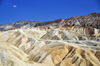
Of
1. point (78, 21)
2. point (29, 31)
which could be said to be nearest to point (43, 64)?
point (29, 31)

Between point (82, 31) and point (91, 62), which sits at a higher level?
point (82, 31)

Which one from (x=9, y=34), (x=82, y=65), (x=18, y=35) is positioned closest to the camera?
(x=82, y=65)

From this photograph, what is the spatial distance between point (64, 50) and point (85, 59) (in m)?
4.89

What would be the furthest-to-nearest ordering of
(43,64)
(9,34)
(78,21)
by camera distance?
(78,21) → (9,34) → (43,64)

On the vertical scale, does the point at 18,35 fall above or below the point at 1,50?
above

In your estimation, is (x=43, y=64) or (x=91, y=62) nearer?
(x=43, y=64)

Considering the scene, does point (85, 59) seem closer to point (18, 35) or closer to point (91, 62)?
point (91, 62)

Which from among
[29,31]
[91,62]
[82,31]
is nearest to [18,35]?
[29,31]

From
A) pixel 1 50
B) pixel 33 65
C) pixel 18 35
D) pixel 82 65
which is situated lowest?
pixel 82 65

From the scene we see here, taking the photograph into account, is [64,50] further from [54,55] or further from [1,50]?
[1,50]

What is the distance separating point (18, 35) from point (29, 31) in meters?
18.5

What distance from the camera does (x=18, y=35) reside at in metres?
43.9

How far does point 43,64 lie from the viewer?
19.7 metres

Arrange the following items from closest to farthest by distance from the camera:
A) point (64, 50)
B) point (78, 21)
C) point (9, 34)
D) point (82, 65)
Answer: point (82, 65) < point (64, 50) < point (9, 34) < point (78, 21)
